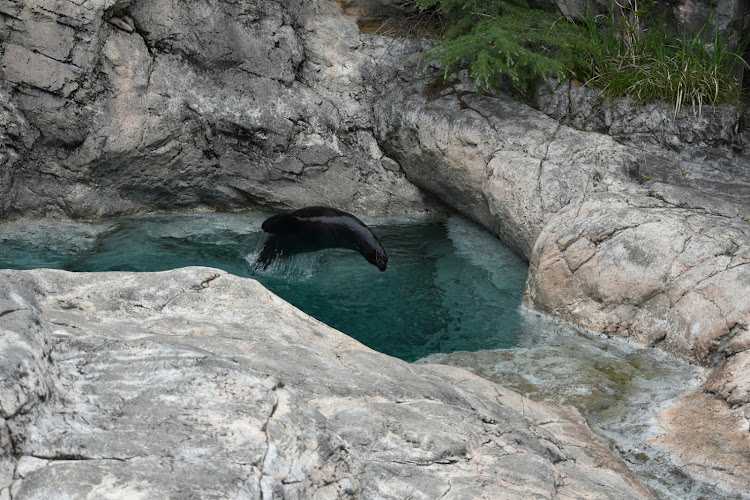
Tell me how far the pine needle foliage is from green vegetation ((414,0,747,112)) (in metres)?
0.01

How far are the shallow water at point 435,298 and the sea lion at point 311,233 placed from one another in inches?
5.2

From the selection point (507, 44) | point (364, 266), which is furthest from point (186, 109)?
point (507, 44)

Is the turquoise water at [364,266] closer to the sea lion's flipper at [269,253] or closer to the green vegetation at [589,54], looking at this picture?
the sea lion's flipper at [269,253]

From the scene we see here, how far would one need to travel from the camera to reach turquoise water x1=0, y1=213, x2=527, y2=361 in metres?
6.80

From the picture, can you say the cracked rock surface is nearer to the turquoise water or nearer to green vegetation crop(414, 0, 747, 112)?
the turquoise water

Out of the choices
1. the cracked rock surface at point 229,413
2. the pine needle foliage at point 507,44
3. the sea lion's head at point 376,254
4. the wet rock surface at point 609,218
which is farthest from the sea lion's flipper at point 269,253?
the cracked rock surface at point 229,413

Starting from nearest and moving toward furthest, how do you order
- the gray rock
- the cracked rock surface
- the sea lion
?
the cracked rock surface
the sea lion
the gray rock

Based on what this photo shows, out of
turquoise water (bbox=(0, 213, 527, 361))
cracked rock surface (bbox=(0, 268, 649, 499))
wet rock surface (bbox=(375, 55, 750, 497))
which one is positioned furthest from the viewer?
turquoise water (bbox=(0, 213, 527, 361))

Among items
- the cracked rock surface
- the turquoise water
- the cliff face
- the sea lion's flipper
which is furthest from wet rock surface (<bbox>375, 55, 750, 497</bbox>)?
the sea lion's flipper

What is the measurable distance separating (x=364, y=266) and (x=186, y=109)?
2722 millimetres

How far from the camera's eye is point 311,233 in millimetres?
7996

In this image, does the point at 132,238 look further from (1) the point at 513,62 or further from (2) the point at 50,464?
(2) the point at 50,464

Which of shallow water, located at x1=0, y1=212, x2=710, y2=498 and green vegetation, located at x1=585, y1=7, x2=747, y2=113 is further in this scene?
green vegetation, located at x1=585, y1=7, x2=747, y2=113

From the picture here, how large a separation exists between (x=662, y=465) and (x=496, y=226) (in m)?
4.00
